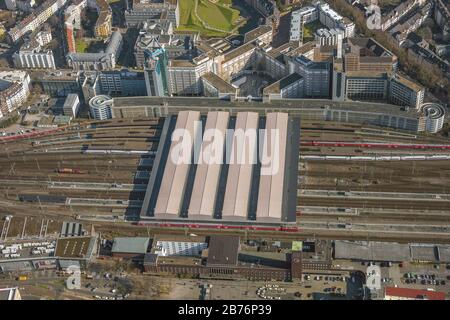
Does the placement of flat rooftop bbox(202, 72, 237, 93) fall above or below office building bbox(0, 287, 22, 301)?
above

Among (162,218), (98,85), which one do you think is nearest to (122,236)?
(162,218)

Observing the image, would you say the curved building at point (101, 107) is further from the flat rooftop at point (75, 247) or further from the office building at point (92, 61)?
the flat rooftop at point (75, 247)

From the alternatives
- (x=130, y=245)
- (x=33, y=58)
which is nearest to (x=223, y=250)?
(x=130, y=245)

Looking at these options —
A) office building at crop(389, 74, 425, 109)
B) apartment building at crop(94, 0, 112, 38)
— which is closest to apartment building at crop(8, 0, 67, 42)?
apartment building at crop(94, 0, 112, 38)

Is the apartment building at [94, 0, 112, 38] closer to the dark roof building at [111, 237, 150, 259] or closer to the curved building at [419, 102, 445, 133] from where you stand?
the dark roof building at [111, 237, 150, 259]

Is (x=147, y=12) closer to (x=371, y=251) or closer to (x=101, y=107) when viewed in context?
(x=101, y=107)

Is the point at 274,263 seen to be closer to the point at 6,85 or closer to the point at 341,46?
the point at 341,46

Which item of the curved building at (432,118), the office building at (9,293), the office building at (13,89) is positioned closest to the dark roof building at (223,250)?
the office building at (9,293)
